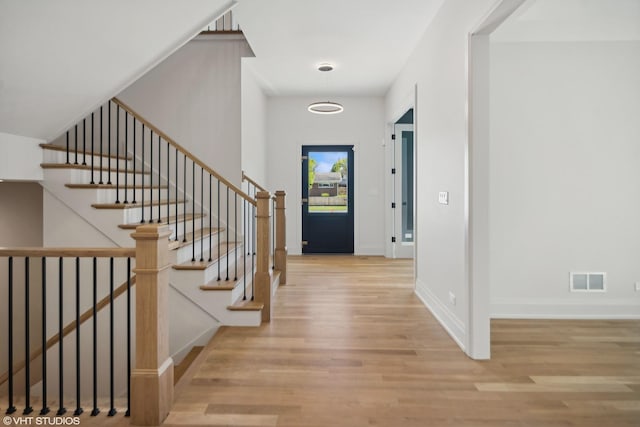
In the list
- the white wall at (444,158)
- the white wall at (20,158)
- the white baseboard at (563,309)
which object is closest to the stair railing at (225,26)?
the white wall at (444,158)

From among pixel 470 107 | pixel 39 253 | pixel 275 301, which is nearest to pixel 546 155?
pixel 470 107

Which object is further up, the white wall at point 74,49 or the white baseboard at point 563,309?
the white wall at point 74,49

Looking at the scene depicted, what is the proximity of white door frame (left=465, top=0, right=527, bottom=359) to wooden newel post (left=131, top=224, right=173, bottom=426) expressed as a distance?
2.13 m

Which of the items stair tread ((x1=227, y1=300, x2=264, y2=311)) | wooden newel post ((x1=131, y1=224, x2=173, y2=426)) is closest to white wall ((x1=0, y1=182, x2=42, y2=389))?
stair tread ((x1=227, y1=300, x2=264, y2=311))

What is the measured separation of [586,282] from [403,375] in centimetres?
244

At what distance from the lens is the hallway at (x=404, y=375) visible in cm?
211

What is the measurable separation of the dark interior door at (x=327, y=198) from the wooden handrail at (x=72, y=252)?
214 inches

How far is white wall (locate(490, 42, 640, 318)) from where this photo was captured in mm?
3723

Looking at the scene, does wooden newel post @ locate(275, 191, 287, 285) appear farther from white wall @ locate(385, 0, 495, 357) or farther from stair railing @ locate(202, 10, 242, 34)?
stair railing @ locate(202, 10, 242, 34)

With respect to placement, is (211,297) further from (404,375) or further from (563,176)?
(563,176)

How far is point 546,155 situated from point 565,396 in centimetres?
231

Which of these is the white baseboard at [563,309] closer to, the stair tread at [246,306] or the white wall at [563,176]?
the white wall at [563,176]

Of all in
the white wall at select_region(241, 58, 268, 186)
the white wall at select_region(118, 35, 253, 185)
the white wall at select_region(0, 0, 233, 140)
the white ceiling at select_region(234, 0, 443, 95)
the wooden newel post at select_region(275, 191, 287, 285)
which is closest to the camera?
the white wall at select_region(0, 0, 233, 140)

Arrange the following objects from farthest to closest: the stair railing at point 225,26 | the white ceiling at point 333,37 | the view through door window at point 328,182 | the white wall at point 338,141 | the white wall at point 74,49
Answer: the view through door window at point 328,182
the white wall at point 338,141
the stair railing at point 225,26
the white ceiling at point 333,37
the white wall at point 74,49
